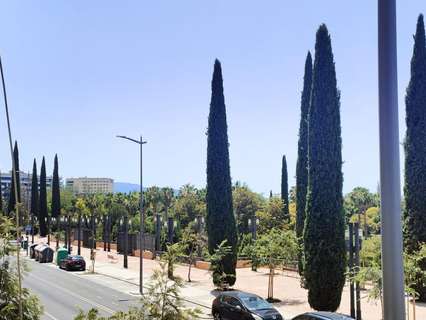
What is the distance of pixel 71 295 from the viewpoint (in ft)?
100

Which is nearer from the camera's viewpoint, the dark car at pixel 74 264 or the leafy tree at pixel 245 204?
the dark car at pixel 74 264

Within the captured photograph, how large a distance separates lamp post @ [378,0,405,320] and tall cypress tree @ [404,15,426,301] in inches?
1017

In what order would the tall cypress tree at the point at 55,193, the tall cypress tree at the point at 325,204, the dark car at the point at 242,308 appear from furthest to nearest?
the tall cypress tree at the point at 55,193 < the tall cypress tree at the point at 325,204 < the dark car at the point at 242,308

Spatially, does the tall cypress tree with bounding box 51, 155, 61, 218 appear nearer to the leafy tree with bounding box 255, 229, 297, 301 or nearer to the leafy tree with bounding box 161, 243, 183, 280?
the leafy tree with bounding box 255, 229, 297, 301

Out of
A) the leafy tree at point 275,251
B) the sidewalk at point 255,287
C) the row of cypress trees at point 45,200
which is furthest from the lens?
the row of cypress trees at point 45,200

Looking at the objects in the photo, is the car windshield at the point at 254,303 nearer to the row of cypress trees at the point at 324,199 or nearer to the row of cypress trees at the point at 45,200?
the row of cypress trees at the point at 324,199

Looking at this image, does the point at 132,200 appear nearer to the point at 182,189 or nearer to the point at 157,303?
the point at 182,189

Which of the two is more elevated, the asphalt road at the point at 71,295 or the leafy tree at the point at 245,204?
the leafy tree at the point at 245,204

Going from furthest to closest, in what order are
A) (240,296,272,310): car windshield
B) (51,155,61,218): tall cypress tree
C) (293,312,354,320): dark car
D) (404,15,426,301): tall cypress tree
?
(51,155,61,218): tall cypress tree, (404,15,426,301): tall cypress tree, (240,296,272,310): car windshield, (293,312,354,320): dark car

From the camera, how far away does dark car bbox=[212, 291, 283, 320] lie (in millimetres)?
18984

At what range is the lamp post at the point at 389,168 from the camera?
12.4 feet

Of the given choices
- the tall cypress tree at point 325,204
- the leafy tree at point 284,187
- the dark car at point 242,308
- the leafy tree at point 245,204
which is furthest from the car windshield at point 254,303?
the leafy tree at point 245,204

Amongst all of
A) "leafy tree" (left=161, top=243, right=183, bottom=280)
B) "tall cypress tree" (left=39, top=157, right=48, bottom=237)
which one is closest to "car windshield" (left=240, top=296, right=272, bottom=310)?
"leafy tree" (left=161, top=243, right=183, bottom=280)

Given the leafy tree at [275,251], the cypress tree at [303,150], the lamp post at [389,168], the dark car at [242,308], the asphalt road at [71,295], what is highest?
the cypress tree at [303,150]
